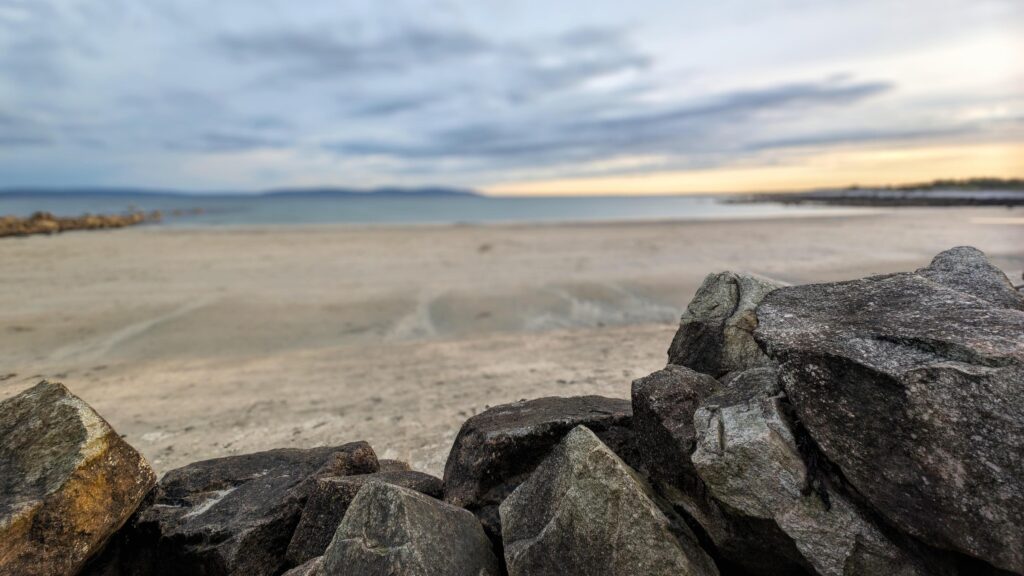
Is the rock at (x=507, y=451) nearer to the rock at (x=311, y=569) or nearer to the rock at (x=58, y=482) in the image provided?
the rock at (x=311, y=569)

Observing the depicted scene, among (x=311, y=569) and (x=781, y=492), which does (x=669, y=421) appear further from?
(x=311, y=569)

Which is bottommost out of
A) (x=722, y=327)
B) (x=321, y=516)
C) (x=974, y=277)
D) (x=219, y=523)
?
(x=219, y=523)

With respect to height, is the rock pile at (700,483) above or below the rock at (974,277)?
below

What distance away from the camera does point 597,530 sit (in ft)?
10.9

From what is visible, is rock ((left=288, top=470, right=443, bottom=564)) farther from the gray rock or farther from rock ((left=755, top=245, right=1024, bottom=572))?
rock ((left=755, top=245, right=1024, bottom=572))

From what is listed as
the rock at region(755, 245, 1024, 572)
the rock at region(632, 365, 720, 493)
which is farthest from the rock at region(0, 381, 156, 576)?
the rock at region(755, 245, 1024, 572)

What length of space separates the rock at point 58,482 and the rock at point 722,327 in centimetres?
470

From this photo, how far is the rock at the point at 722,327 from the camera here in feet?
16.0

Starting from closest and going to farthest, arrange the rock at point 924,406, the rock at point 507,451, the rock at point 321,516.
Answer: the rock at point 924,406, the rock at point 321,516, the rock at point 507,451

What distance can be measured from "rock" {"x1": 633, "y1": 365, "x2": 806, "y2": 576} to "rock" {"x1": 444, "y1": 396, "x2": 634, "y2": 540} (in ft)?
1.24

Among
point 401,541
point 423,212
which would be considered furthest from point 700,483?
point 423,212

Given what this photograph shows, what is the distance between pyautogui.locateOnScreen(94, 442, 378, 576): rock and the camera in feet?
13.9

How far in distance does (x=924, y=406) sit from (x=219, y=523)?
4.79m

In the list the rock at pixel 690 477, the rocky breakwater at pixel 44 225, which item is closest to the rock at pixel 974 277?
the rock at pixel 690 477
